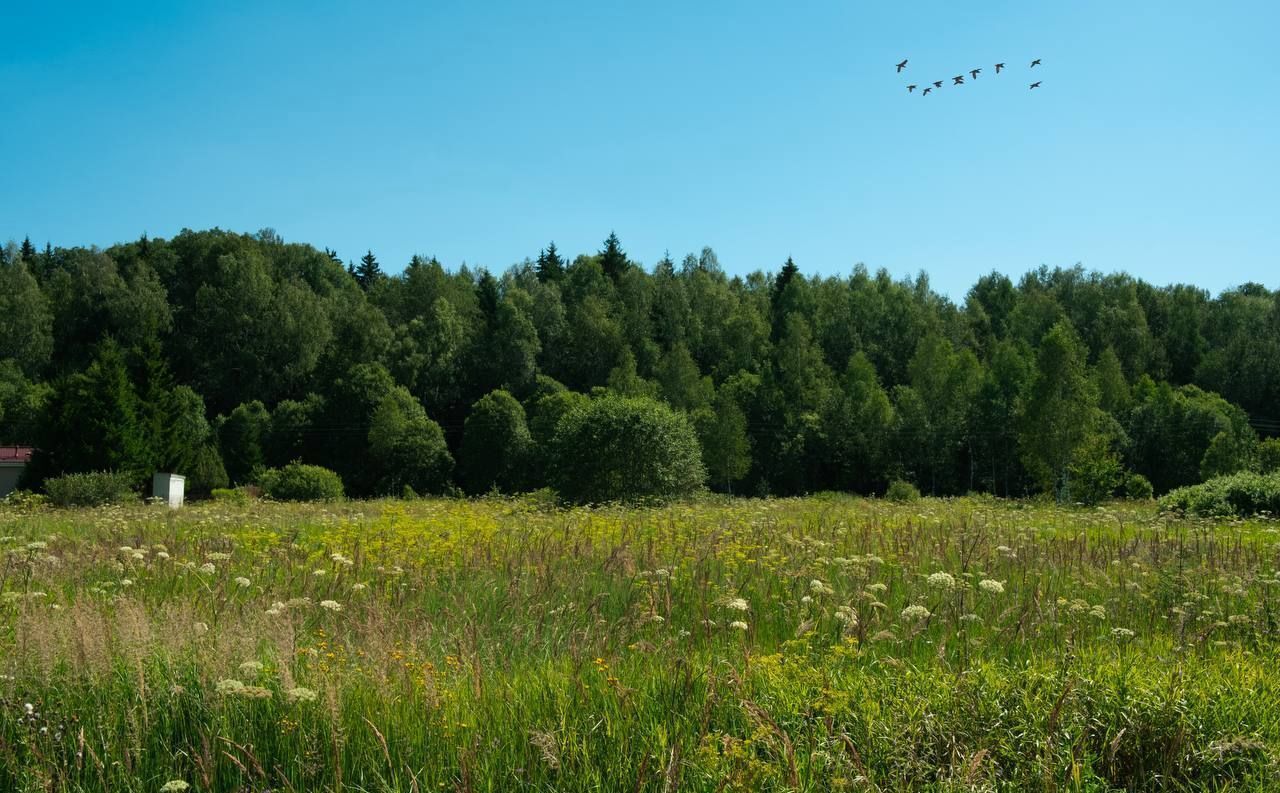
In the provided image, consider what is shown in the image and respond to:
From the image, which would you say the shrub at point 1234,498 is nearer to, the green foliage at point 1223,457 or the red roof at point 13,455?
the green foliage at point 1223,457

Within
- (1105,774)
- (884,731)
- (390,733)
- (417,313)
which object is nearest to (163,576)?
(390,733)

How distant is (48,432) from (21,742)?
42.3m

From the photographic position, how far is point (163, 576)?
22.3 ft

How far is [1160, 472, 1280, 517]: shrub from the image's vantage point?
49.2ft

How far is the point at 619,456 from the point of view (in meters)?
28.0

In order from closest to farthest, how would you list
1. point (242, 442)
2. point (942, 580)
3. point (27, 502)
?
point (942, 580) → point (27, 502) → point (242, 442)

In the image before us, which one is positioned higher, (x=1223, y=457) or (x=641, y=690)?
(x=1223, y=457)

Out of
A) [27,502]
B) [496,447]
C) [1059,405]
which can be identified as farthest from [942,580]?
[496,447]

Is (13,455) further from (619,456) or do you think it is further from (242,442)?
(619,456)

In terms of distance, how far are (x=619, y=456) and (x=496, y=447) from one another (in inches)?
1314

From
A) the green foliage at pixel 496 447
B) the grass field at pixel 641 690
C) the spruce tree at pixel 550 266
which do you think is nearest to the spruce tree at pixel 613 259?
the spruce tree at pixel 550 266

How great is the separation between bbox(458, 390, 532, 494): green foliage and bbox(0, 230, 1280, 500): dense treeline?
151 millimetres

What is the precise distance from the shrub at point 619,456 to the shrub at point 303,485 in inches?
428

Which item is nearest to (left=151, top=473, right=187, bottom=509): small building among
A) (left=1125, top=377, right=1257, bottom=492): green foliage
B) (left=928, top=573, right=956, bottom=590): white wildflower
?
(left=928, top=573, right=956, bottom=590): white wildflower
